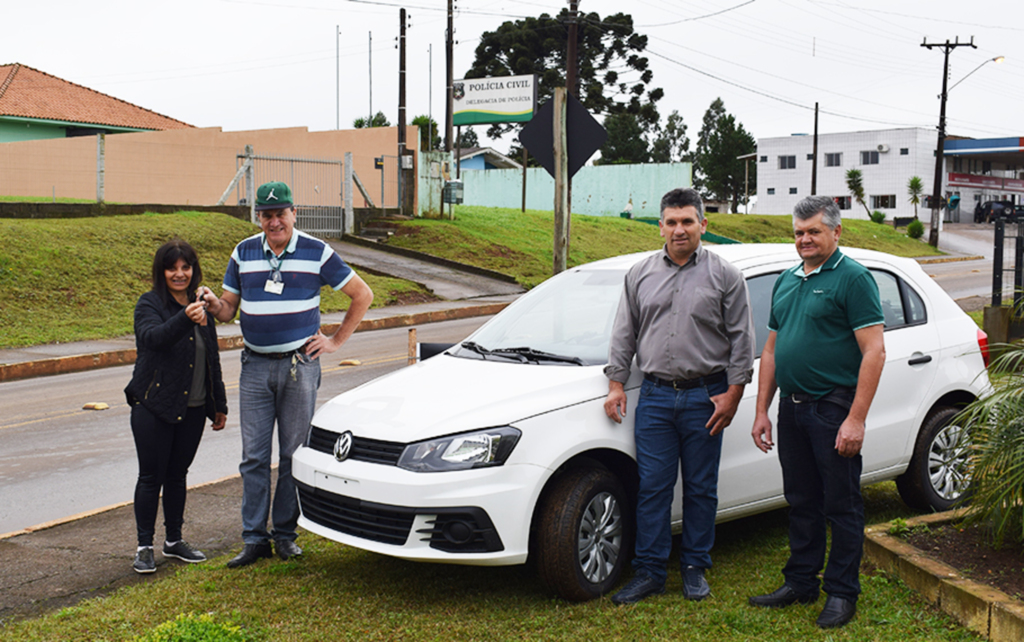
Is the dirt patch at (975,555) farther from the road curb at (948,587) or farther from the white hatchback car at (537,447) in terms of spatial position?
the white hatchback car at (537,447)

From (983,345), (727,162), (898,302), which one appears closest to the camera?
(898,302)

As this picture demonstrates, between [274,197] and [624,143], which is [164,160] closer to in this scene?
[274,197]

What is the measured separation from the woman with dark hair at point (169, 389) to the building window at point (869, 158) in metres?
70.3

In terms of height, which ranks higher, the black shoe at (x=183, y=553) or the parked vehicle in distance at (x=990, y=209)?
the parked vehicle in distance at (x=990, y=209)

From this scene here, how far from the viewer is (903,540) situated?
465 centimetres

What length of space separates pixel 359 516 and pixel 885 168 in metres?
70.6

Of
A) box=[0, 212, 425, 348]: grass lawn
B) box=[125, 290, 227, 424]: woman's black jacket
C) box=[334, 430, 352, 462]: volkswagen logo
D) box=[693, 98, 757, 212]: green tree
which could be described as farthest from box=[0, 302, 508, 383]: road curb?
box=[693, 98, 757, 212]: green tree

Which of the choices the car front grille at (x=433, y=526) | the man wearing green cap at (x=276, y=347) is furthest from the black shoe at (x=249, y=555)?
the car front grille at (x=433, y=526)

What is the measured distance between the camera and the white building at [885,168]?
220 feet

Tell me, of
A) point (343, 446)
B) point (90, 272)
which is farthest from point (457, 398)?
point (90, 272)

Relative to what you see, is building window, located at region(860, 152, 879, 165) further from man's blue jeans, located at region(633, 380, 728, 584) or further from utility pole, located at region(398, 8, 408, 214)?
man's blue jeans, located at region(633, 380, 728, 584)

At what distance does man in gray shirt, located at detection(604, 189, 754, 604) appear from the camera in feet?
14.4

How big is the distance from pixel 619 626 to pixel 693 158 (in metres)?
113

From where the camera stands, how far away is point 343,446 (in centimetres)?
434
